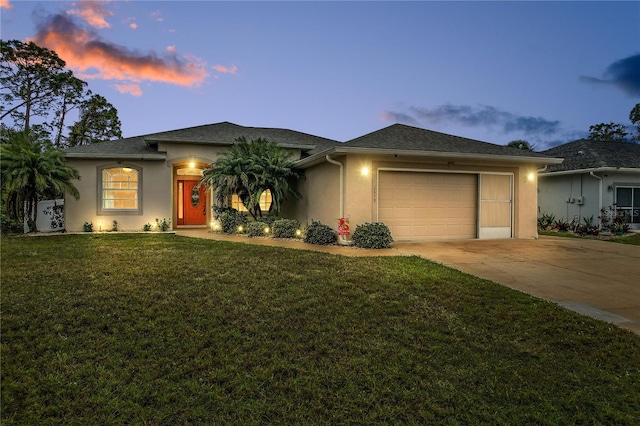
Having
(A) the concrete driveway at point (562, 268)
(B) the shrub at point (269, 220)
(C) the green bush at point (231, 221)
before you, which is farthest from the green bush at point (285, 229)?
(A) the concrete driveway at point (562, 268)

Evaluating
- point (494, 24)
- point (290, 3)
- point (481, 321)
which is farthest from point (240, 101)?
point (481, 321)

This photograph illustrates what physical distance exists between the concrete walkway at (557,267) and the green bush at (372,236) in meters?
0.30

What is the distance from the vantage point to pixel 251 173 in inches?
458

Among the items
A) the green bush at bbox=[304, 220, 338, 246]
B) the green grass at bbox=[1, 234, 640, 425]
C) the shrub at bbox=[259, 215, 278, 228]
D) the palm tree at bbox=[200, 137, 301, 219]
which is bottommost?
the green grass at bbox=[1, 234, 640, 425]

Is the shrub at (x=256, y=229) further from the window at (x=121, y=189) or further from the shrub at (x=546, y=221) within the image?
the shrub at (x=546, y=221)

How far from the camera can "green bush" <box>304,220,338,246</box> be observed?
9.77 m

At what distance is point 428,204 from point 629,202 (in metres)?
10.8

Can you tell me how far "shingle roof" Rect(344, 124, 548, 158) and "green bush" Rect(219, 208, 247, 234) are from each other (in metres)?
4.89

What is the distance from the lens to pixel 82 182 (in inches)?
506

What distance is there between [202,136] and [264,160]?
12.2 ft

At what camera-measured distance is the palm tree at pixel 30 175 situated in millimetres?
10695

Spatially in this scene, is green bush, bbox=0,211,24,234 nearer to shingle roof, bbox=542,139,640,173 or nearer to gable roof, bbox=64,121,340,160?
gable roof, bbox=64,121,340,160

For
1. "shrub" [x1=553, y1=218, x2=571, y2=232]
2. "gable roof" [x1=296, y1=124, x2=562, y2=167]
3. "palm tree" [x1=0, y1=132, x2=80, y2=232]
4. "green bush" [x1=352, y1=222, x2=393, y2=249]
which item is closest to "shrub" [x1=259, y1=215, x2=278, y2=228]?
"gable roof" [x1=296, y1=124, x2=562, y2=167]

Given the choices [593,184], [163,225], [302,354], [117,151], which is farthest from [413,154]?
[117,151]
